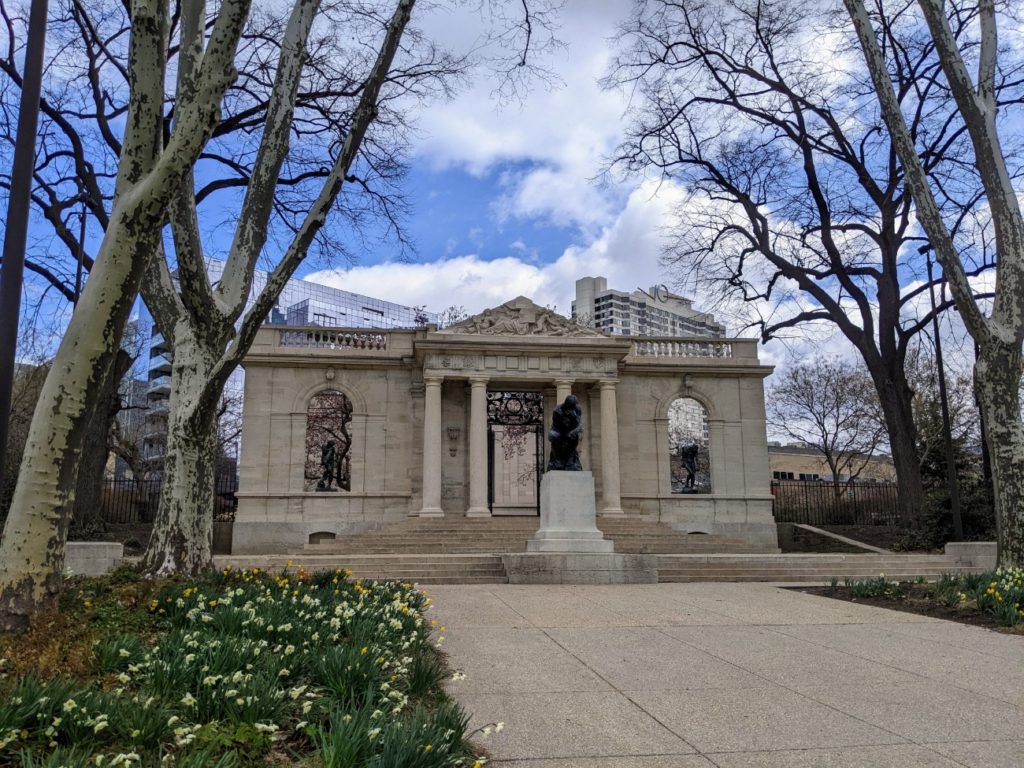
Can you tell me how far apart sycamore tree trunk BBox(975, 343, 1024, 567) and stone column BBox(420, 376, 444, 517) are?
15782 mm

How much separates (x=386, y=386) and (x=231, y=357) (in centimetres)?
1781

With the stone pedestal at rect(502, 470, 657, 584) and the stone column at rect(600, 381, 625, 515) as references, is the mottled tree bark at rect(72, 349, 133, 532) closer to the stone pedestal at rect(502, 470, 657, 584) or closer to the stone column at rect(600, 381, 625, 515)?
the stone pedestal at rect(502, 470, 657, 584)

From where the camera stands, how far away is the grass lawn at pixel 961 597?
360 inches

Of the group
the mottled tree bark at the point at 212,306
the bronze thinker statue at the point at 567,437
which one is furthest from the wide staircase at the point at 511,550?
the mottled tree bark at the point at 212,306

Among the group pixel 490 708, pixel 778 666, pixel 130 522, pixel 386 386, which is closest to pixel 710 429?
pixel 386 386

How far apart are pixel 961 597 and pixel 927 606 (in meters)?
0.44

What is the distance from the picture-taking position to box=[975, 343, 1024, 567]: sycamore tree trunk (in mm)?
12570

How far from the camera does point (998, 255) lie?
13.8 meters

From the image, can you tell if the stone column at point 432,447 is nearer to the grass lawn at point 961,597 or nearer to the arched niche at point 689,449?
the arched niche at point 689,449

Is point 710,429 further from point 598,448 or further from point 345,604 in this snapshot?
point 345,604

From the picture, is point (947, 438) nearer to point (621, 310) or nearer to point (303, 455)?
point (303, 455)

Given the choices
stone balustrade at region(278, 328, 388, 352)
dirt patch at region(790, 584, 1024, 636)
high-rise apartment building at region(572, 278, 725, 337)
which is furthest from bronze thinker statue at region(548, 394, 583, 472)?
high-rise apartment building at region(572, 278, 725, 337)

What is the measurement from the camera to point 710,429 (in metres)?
28.5

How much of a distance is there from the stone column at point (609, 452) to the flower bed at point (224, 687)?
1899 centimetres
